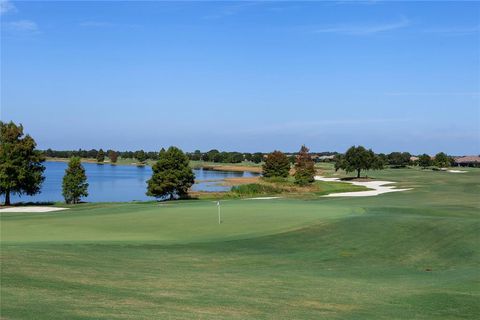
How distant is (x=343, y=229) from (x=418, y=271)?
7.81m

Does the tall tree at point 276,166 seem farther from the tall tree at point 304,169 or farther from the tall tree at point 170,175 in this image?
the tall tree at point 170,175

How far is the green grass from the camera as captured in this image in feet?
39.1

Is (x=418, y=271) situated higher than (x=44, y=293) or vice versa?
(x=44, y=293)

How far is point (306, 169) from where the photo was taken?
94625mm

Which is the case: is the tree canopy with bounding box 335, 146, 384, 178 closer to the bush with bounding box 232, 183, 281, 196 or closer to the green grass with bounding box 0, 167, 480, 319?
the bush with bounding box 232, 183, 281, 196

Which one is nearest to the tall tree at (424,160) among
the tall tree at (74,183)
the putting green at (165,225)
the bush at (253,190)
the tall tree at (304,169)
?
the tall tree at (304,169)

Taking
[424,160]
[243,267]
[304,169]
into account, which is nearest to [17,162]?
[243,267]

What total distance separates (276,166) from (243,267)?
8650 cm

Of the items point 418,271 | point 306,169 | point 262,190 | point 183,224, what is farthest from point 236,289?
point 306,169

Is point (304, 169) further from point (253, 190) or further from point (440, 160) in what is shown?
point (440, 160)

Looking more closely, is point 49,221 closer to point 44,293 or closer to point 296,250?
point 296,250

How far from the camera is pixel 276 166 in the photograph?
105500mm

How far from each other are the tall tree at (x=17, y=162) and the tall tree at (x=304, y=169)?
44023 millimetres

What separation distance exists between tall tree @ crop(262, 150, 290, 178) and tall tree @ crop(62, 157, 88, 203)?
48.0m
